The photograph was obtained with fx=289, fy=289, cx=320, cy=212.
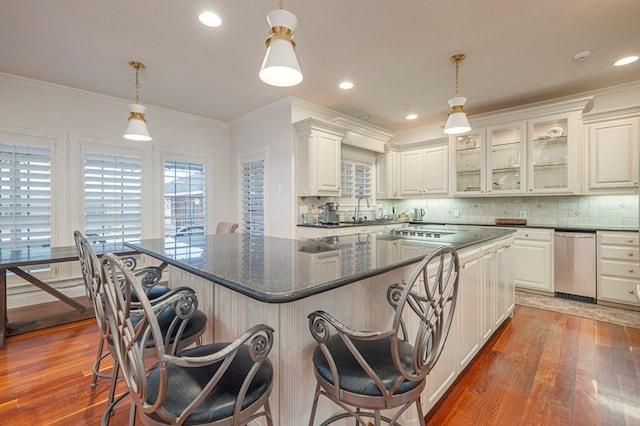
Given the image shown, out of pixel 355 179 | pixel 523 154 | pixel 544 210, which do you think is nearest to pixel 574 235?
pixel 544 210

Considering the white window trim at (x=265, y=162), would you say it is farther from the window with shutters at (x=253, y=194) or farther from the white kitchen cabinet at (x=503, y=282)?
the white kitchen cabinet at (x=503, y=282)

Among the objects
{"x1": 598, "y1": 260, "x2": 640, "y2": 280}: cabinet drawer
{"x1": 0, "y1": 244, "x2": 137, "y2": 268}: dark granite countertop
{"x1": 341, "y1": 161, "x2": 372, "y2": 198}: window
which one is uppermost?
{"x1": 341, "y1": 161, "x2": 372, "y2": 198}: window

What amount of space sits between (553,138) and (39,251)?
6308mm

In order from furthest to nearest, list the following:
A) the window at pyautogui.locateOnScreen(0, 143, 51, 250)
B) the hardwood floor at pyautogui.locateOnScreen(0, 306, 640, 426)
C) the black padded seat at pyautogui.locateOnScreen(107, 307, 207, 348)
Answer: the window at pyautogui.locateOnScreen(0, 143, 51, 250) → the hardwood floor at pyautogui.locateOnScreen(0, 306, 640, 426) → the black padded seat at pyautogui.locateOnScreen(107, 307, 207, 348)

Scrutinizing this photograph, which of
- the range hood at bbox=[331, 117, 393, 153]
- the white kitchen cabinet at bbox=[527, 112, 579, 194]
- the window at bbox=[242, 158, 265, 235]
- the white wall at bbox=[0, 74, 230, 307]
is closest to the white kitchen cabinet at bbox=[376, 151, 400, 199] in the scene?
the range hood at bbox=[331, 117, 393, 153]

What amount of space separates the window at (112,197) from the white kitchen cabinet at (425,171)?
4.47 meters

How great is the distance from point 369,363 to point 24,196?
436 centimetres

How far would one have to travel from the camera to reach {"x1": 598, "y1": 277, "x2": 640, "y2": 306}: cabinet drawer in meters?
3.33

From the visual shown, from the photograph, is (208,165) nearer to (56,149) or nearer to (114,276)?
(56,149)

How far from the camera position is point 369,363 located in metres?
1.11

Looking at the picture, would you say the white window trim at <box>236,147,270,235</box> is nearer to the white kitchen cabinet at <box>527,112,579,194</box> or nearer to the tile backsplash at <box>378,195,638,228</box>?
the tile backsplash at <box>378,195,638,228</box>

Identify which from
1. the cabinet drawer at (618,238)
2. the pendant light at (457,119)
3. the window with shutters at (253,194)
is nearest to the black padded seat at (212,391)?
the pendant light at (457,119)

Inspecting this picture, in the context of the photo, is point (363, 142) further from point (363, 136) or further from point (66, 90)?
point (66, 90)

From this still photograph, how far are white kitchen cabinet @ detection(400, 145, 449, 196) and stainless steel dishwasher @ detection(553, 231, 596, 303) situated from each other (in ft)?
5.79
